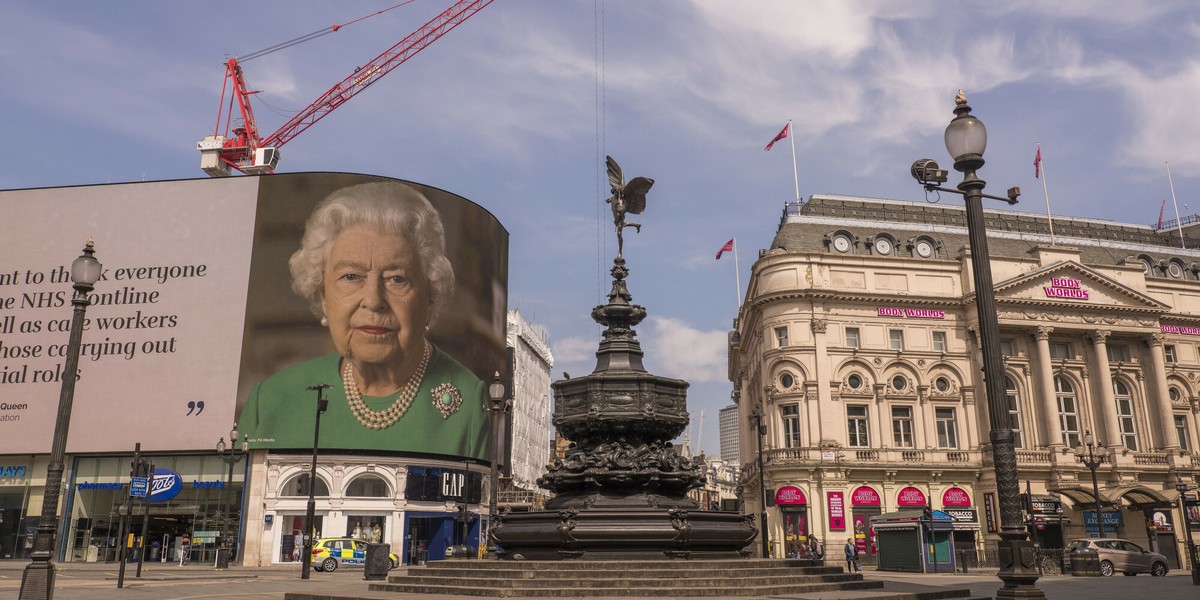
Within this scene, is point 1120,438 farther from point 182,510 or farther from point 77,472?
point 77,472

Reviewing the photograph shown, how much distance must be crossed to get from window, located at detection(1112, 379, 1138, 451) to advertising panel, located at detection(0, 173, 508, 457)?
42592mm

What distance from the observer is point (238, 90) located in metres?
82.1

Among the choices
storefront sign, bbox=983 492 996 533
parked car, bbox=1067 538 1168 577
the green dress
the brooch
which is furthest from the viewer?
the brooch

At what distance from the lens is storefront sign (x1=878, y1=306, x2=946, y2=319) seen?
5344 cm

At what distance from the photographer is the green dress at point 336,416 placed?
5047 cm

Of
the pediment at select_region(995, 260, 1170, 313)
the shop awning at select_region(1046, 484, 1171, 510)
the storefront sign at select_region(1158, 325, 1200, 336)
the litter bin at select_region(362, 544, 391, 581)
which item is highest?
the pediment at select_region(995, 260, 1170, 313)

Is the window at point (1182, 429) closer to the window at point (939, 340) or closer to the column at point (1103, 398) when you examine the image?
the column at point (1103, 398)

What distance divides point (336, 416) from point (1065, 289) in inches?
1857

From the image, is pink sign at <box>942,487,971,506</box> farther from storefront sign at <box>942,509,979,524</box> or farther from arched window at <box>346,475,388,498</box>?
arched window at <box>346,475,388,498</box>

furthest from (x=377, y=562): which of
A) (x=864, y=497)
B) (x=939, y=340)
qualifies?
(x=939, y=340)

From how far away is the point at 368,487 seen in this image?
51812mm

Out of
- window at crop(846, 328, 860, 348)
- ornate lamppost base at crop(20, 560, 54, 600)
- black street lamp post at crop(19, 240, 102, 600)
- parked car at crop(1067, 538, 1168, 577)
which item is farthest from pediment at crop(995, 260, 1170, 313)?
ornate lamppost base at crop(20, 560, 54, 600)

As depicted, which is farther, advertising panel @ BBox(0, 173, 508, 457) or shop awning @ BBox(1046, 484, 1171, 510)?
advertising panel @ BBox(0, 173, 508, 457)

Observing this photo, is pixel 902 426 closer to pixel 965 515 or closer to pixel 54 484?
pixel 965 515
